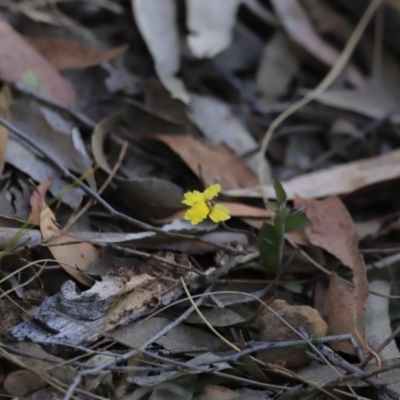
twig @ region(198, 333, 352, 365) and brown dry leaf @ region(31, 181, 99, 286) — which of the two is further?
brown dry leaf @ region(31, 181, 99, 286)

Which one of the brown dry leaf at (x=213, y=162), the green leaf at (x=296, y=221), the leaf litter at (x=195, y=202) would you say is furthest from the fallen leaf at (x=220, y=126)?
the green leaf at (x=296, y=221)

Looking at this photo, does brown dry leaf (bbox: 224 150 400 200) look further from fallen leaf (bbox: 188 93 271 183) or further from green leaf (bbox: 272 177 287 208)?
green leaf (bbox: 272 177 287 208)

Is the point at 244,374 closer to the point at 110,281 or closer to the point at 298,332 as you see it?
the point at 298,332

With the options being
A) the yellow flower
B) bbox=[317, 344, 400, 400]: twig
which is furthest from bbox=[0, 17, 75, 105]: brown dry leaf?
bbox=[317, 344, 400, 400]: twig

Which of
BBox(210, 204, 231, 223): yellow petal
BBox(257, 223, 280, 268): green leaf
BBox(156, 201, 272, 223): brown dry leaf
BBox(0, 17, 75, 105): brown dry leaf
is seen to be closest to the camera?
BBox(210, 204, 231, 223): yellow petal

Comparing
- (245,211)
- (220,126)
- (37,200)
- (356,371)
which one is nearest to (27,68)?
(37,200)

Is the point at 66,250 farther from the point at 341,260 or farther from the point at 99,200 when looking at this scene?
the point at 341,260

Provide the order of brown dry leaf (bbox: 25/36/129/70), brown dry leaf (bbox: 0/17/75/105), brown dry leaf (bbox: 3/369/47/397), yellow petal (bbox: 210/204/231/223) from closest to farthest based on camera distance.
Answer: brown dry leaf (bbox: 3/369/47/397), yellow petal (bbox: 210/204/231/223), brown dry leaf (bbox: 0/17/75/105), brown dry leaf (bbox: 25/36/129/70)

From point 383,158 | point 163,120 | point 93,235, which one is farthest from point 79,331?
point 383,158
